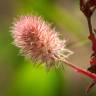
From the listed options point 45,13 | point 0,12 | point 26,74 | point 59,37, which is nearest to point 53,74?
point 26,74

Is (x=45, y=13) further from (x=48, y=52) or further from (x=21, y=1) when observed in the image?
(x=48, y=52)

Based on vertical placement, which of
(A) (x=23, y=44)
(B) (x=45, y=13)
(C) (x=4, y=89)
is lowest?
(C) (x=4, y=89)

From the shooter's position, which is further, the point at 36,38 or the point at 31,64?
the point at 31,64

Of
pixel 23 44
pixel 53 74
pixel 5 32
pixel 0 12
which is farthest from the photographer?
pixel 0 12

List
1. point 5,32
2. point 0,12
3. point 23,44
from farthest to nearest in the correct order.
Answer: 1. point 0,12
2. point 5,32
3. point 23,44

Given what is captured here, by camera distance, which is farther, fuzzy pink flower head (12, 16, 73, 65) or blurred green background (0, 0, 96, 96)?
blurred green background (0, 0, 96, 96)

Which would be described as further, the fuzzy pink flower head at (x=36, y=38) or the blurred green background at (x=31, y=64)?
the blurred green background at (x=31, y=64)

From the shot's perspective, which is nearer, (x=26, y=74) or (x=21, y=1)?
(x=26, y=74)

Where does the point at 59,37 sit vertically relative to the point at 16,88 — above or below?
above
